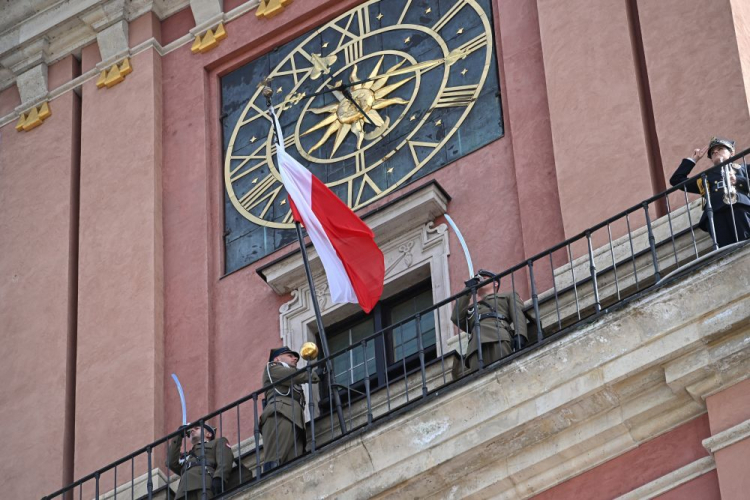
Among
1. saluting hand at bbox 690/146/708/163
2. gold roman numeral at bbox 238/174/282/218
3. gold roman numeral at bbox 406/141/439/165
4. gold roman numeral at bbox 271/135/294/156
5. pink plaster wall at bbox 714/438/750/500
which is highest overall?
gold roman numeral at bbox 271/135/294/156

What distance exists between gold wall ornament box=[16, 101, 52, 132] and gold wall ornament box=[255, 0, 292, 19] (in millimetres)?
1956

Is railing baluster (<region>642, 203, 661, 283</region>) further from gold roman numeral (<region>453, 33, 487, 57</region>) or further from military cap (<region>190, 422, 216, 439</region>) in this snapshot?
gold roman numeral (<region>453, 33, 487, 57</region>)

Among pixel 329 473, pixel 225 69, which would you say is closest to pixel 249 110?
pixel 225 69

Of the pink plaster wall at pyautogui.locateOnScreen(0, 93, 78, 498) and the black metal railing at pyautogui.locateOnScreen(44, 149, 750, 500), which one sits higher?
the pink plaster wall at pyautogui.locateOnScreen(0, 93, 78, 498)

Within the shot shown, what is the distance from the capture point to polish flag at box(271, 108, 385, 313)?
52.9 ft

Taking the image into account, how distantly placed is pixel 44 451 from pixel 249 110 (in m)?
3.04

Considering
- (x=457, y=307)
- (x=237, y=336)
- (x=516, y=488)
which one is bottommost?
(x=516, y=488)

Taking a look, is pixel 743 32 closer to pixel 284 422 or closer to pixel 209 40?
pixel 284 422

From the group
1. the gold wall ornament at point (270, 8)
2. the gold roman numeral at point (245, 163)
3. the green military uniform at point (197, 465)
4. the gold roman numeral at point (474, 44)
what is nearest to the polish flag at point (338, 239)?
the green military uniform at point (197, 465)

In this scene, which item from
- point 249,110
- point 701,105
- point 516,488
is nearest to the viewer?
point 516,488

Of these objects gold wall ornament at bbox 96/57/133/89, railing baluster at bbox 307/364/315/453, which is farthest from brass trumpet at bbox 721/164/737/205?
gold wall ornament at bbox 96/57/133/89

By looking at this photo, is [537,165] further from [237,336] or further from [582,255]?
[237,336]

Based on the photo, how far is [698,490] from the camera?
A: 42.3 feet

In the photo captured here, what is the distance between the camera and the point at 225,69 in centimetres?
1908
